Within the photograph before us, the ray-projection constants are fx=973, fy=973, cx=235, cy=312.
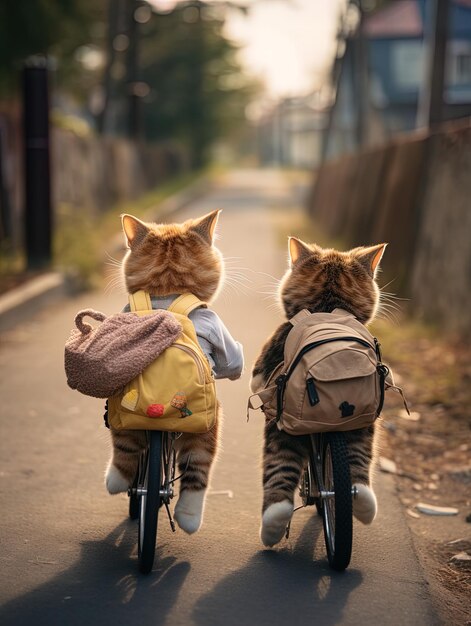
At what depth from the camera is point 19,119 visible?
1534 cm

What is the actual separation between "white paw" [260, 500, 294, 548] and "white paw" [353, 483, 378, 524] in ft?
0.88

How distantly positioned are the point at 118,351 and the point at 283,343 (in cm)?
78

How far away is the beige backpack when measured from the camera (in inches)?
148

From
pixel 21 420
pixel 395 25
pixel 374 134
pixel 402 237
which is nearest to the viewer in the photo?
pixel 21 420

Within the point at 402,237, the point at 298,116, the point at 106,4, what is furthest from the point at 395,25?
the point at 298,116

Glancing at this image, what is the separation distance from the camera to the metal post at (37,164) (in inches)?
481

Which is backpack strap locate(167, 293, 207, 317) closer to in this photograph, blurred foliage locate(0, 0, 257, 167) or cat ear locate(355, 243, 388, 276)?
cat ear locate(355, 243, 388, 276)

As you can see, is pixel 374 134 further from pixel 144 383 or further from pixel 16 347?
pixel 144 383

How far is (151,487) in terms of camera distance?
12.1ft

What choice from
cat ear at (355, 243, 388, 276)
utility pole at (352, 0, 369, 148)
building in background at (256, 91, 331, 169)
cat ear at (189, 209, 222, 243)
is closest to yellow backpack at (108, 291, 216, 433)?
cat ear at (189, 209, 222, 243)

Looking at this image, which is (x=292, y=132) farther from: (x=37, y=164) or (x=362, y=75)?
(x=37, y=164)

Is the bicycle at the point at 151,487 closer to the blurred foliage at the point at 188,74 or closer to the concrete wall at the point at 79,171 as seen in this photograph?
the concrete wall at the point at 79,171

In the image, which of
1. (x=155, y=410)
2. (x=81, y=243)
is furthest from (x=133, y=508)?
(x=81, y=243)

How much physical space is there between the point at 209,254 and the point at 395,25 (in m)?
50.7
